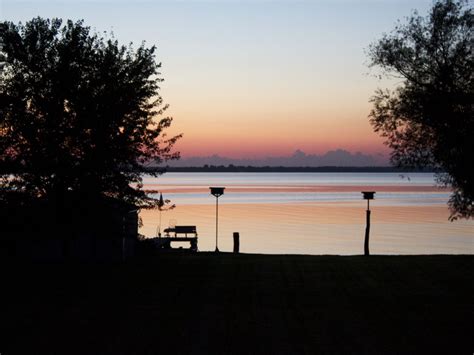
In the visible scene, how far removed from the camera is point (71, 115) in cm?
3369

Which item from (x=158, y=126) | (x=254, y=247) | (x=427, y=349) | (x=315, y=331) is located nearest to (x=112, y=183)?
(x=158, y=126)

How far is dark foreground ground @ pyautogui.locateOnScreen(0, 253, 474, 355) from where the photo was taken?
19750mm

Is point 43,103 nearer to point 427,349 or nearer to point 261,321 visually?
point 261,321

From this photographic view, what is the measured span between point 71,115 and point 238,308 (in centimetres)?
1372

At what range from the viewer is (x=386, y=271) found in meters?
36.0

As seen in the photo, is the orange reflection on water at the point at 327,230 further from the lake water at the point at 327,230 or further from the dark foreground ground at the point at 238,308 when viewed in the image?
the dark foreground ground at the point at 238,308

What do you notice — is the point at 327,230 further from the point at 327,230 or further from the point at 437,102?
the point at 437,102

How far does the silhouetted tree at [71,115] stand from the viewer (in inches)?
1297

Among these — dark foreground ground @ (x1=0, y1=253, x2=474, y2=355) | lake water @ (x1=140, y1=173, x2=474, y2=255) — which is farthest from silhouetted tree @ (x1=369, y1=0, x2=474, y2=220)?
lake water @ (x1=140, y1=173, x2=474, y2=255)

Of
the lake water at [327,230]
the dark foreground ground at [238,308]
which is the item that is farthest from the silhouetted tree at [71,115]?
the lake water at [327,230]

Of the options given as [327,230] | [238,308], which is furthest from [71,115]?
[327,230]

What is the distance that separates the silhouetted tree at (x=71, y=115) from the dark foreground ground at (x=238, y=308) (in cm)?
452

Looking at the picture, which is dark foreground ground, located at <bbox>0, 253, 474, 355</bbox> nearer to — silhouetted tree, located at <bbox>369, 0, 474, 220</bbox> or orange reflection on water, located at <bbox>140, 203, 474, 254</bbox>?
silhouetted tree, located at <bbox>369, 0, 474, 220</bbox>

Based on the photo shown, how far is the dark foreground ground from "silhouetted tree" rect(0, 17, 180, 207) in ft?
14.8
